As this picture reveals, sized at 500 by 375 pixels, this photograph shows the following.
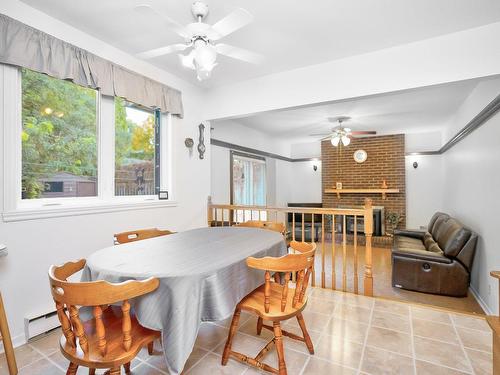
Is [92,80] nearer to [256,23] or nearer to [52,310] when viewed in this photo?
[256,23]

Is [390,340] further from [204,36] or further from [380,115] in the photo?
[380,115]

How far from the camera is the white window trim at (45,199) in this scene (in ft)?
6.51

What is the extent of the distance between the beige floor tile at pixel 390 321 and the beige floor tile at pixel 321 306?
0.37 m

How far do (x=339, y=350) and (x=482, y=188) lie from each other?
2.61 metres

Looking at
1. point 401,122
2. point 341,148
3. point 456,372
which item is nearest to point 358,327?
point 456,372

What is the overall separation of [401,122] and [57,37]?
227 inches

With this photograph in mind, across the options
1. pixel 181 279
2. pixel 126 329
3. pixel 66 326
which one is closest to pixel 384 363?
pixel 181 279

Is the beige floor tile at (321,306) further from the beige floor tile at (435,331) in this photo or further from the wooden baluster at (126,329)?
the wooden baluster at (126,329)

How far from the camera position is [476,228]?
3232 mm

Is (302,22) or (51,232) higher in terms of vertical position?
(302,22)

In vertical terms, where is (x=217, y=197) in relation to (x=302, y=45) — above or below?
below

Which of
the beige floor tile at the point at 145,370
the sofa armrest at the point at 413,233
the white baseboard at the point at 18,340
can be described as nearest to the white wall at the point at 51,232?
the white baseboard at the point at 18,340

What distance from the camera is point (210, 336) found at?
2.12 m

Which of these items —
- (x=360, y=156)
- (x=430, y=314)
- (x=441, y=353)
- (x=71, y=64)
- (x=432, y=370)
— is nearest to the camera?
(x=432, y=370)
